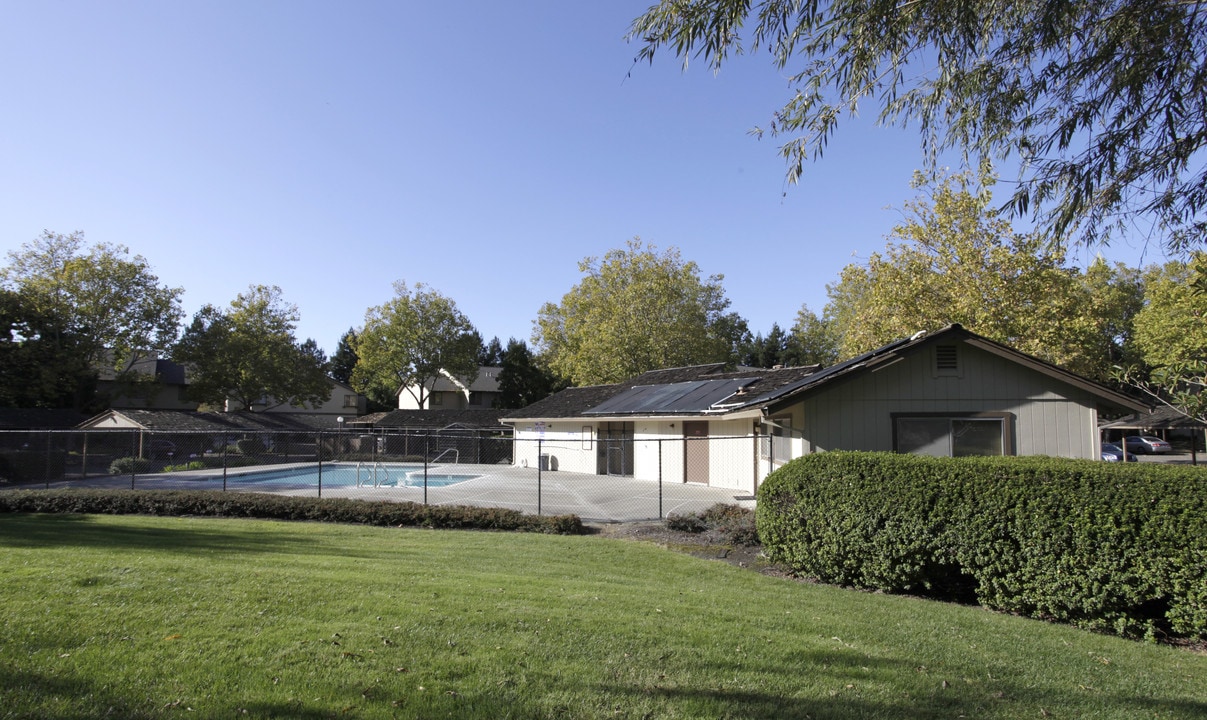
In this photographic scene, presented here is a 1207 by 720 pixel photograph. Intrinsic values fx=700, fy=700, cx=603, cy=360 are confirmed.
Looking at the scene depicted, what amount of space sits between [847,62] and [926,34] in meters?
0.87

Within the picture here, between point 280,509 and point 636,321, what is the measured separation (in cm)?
3028

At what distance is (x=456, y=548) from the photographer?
35.7 feet

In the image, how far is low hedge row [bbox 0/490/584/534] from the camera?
45.2 feet

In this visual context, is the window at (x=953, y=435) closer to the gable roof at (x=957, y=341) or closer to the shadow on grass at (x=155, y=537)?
the gable roof at (x=957, y=341)

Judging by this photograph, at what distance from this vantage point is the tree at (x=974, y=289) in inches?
864

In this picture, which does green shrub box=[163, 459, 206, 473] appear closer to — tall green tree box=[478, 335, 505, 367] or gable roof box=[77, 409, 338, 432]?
gable roof box=[77, 409, 338, 432]

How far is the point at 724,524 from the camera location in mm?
12867

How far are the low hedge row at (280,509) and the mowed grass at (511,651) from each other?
217 inches

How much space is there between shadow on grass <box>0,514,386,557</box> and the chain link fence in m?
4.42

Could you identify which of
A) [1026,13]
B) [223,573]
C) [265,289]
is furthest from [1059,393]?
[265,289]

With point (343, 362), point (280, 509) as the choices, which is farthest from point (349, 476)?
point (343, 362)

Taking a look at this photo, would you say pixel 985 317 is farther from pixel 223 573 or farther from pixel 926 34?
pixel 223 573

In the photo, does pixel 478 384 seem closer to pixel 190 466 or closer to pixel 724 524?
pixel 190 466

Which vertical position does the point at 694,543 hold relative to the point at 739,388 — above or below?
below
